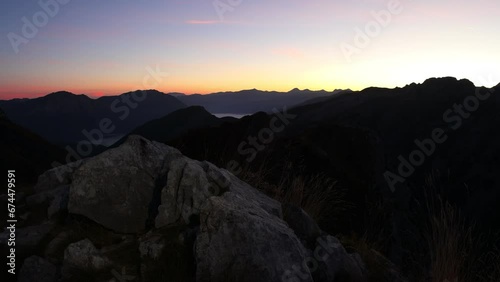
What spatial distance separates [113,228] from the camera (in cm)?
595

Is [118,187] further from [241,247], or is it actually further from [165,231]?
[241,247]

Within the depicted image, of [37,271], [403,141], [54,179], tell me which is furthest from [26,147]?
[403,141]

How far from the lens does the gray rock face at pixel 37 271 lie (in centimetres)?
497

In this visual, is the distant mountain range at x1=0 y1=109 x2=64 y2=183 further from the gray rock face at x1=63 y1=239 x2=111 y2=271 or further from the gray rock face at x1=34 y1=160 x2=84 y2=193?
the gray rock face at x1=63 y1=239 x2=111 y2=271

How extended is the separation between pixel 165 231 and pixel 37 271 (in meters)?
1.78

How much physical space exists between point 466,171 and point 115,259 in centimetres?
12481

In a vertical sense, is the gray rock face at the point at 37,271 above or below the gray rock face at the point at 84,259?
below

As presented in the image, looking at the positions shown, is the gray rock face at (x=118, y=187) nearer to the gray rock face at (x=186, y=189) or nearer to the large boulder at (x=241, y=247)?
the gray rock face at (x=186, y=189)

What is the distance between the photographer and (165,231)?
567 cm

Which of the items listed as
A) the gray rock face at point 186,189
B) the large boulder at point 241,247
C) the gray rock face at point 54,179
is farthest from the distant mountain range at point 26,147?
the large boulder at point 241,247

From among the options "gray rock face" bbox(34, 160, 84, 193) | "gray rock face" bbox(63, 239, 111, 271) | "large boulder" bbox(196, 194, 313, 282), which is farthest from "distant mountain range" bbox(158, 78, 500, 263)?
"gray rock face" bbox(63, 239, 111, 271)

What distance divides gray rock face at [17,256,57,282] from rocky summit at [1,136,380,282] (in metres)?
0.01

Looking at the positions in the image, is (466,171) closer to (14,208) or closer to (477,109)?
(477,109)

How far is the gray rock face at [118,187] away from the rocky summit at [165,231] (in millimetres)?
17
